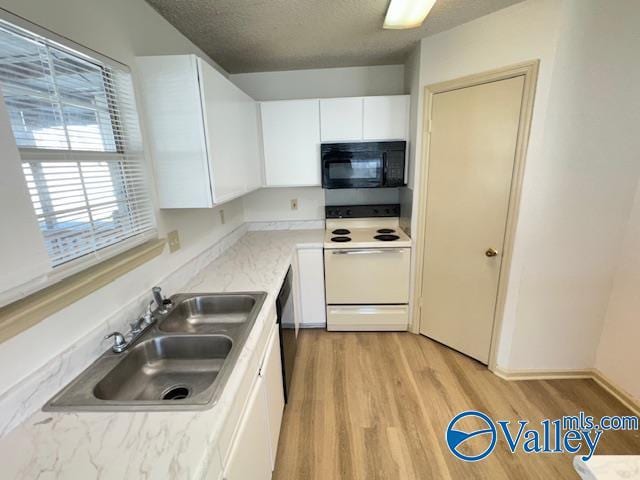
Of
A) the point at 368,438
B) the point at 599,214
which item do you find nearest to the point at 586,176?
the point at 599,214

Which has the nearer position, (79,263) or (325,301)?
(79,263)

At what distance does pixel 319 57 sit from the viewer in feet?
8.04

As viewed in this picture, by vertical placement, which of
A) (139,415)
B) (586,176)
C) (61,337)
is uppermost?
(586,176)

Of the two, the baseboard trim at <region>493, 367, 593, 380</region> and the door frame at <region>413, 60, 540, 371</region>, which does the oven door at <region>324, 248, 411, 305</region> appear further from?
the baseboard trim at <region>493, 367, 593, 380</region>

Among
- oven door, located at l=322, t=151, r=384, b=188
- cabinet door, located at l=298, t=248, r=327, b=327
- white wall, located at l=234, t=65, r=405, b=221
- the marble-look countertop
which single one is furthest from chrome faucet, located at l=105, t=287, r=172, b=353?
white wall, located at l=234, t=65, r=405, b=221

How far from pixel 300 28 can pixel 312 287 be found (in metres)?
1.92

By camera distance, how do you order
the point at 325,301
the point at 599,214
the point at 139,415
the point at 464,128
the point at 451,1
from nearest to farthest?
the point at 139,415 < the point at 451,1 < the point at 599,214 < the point at 464,128 < the point at 325,301

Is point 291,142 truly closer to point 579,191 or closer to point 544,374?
point 579,191

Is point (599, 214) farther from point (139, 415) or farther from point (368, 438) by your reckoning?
point (139, 415)

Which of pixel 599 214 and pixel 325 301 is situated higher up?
pixel 599 214

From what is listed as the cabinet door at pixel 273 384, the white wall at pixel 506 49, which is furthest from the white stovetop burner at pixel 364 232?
the cabinet door at pixel 273 384

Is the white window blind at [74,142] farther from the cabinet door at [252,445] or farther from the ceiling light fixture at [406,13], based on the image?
the ceiling light fixture at [406,13]

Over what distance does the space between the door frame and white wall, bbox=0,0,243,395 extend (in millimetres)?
1690

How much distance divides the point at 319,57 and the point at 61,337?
2.50 m
